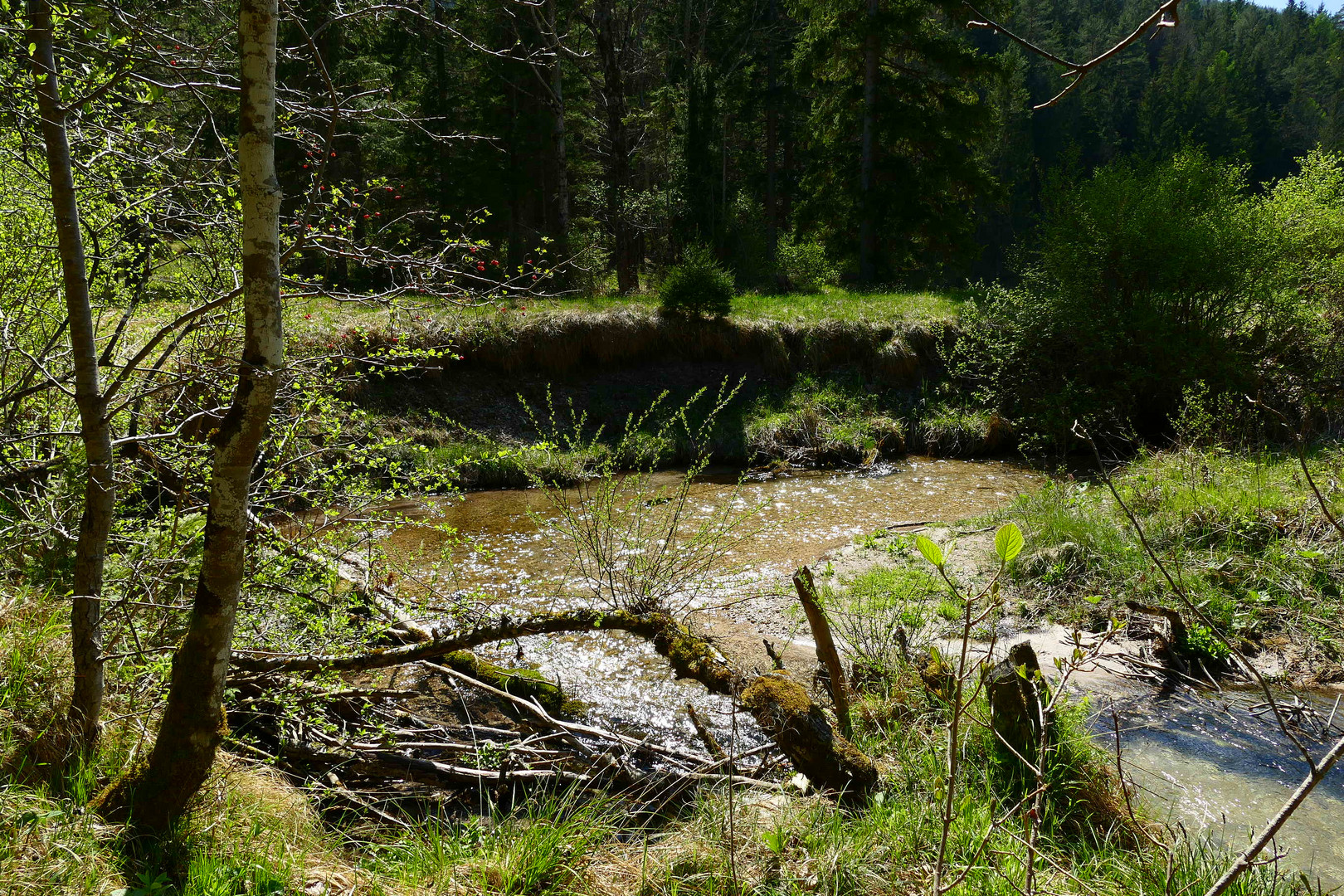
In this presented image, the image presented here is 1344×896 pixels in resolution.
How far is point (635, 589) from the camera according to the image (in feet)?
16.0

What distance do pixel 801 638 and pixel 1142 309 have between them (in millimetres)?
8696

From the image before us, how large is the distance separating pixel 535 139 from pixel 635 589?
1678cm

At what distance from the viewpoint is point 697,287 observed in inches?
503

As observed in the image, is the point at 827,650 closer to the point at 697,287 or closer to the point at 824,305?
the point at 697,287

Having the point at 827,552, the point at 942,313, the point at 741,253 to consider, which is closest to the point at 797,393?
the point at 942,313

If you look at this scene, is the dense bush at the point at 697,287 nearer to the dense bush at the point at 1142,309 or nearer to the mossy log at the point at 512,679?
the dense bush at the point at 1142,309

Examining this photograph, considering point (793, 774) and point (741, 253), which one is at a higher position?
point (741, 253)

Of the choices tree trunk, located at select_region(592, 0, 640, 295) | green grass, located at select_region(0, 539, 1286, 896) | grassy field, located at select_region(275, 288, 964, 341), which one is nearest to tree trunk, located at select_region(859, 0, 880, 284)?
grassy field, located at select_region(275, 288, 964, 341)

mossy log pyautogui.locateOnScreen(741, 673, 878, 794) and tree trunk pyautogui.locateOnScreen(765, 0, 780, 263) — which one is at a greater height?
tree trunk pyautogui.locateOnScreen(765, 0, 780, 263)

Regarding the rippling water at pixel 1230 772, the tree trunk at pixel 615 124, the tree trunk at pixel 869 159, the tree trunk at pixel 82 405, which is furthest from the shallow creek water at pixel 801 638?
the tree trunk at pixel 869 159

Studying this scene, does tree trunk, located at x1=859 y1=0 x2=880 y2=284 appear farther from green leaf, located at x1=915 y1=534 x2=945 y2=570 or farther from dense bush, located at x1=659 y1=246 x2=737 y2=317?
green leaf, located at x1=915 y1=534 x2=945 y2=570

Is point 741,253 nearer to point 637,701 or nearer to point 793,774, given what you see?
point 637,701

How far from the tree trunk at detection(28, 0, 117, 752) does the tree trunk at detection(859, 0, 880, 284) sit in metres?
17.1

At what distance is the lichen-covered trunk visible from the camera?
213cm
